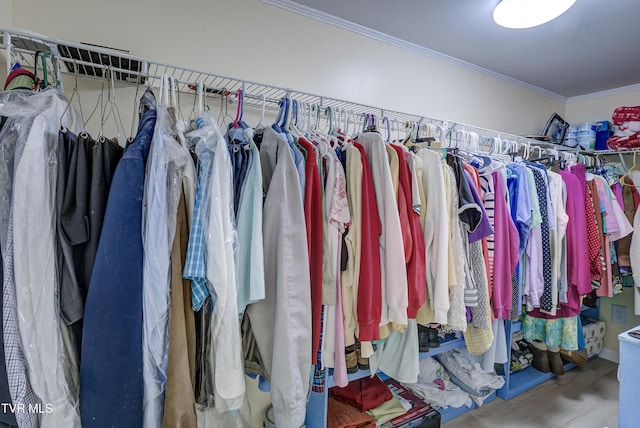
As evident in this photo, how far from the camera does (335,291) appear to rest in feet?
3.49

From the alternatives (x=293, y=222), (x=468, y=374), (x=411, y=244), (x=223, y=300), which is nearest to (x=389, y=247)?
(x=411, y=244)

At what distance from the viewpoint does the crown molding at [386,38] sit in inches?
65.1

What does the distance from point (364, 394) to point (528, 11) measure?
81.0 inches

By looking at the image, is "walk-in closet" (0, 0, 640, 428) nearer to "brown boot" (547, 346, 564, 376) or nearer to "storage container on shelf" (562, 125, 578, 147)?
"brown boot" (547, 346, 564, 376)

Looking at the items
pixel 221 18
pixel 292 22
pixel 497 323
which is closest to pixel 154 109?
pixel 221 18

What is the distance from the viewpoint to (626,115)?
246 cm

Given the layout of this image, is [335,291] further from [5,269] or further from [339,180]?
[5,269]

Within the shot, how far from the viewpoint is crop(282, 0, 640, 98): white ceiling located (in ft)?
5.35

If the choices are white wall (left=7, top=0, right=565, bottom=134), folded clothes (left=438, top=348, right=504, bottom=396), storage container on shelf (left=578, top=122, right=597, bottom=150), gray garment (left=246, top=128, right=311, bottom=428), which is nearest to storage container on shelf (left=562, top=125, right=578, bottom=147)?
storage container on shelf (left=578, top=122, right=597, bottom=150)

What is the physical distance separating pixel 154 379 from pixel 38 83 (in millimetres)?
882

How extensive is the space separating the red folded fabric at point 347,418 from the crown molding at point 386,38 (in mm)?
2124

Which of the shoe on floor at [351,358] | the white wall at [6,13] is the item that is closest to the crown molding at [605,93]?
the shoe on floor at [351,358]

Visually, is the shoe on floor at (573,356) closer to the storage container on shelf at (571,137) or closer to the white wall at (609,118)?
the white wall at (609,118)

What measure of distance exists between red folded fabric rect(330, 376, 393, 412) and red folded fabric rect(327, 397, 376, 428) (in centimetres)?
5
